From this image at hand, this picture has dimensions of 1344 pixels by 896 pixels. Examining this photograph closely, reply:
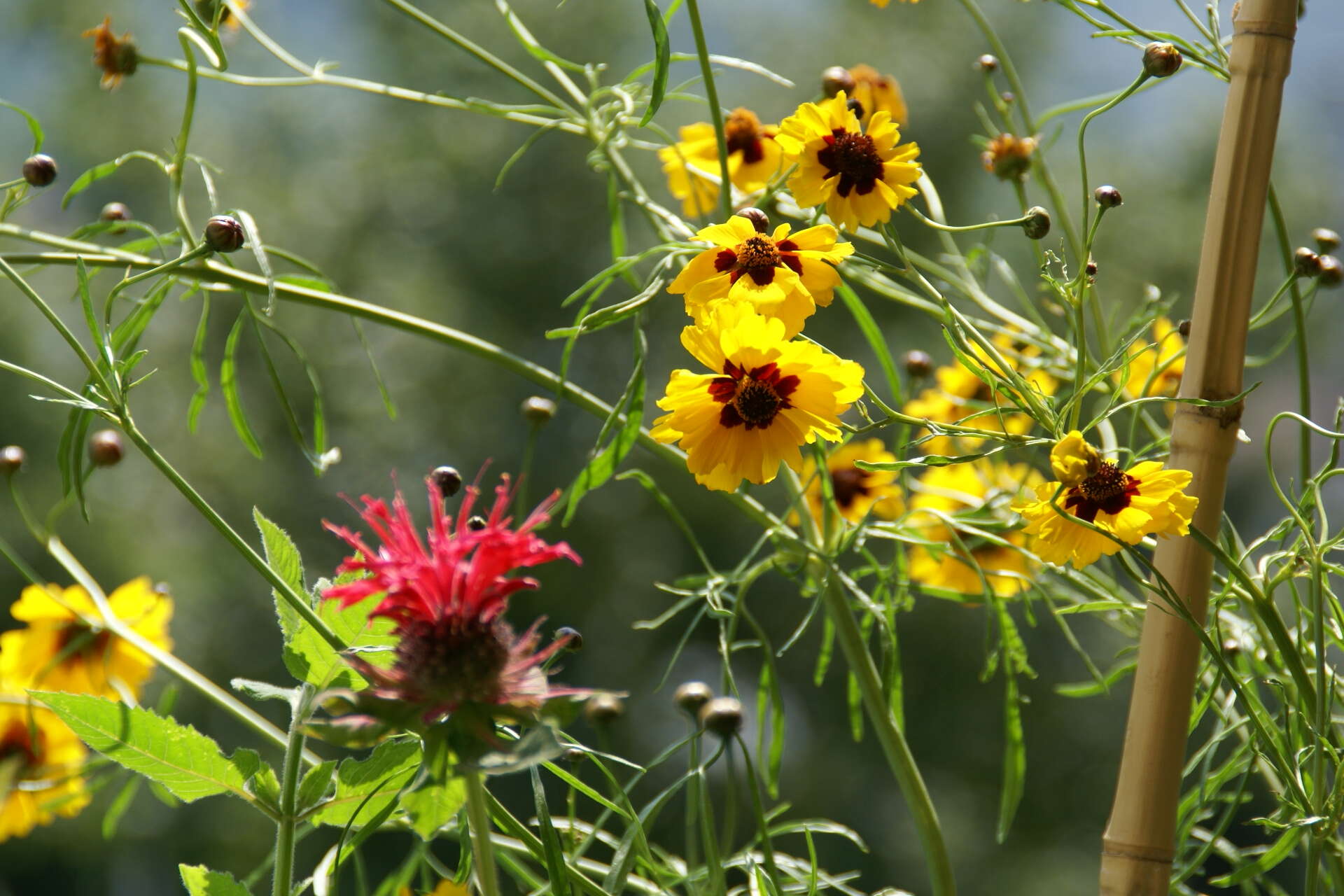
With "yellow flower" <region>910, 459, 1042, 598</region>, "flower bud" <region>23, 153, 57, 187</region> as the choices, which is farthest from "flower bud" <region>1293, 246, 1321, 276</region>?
"flower bud" <region>23, 153, 57, 187</region>

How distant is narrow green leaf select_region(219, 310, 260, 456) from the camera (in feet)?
1.13

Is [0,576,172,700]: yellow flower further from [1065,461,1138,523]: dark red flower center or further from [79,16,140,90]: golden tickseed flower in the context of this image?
[1065,461,1138,523]: dark red flower center

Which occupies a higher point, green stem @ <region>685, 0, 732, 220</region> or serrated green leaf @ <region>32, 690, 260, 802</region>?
green stem @ <region>685, 0, 732, 220</region>

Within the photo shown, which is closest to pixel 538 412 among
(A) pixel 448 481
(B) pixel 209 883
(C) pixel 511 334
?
(A) pixel 448 481

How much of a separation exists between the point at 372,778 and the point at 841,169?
0.18 meters

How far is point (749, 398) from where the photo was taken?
28 cm

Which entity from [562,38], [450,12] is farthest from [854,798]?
[450,12]

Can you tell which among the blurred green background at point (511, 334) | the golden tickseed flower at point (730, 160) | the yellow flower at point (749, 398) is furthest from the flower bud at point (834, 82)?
the blurred green background at point (511, 334)

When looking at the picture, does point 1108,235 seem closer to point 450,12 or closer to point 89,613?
point 450,12

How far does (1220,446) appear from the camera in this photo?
10.4 inches

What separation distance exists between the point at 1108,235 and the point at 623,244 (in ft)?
11.0

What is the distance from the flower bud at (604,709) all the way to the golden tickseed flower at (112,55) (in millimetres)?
298

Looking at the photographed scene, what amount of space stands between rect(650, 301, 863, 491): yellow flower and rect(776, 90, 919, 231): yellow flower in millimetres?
44

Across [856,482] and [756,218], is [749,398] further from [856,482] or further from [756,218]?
[856,482]
